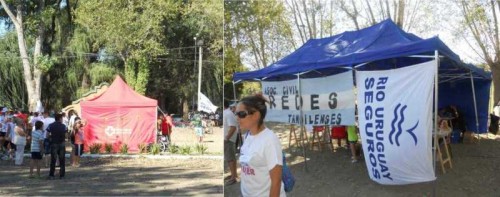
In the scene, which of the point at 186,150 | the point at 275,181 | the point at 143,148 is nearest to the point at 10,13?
the point at 143,148

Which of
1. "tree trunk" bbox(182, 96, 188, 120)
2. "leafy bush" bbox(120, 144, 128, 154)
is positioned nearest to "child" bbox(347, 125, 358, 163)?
"tree trunk" bbox(182, 96, 188, 120)

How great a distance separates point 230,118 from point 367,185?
0.94 m

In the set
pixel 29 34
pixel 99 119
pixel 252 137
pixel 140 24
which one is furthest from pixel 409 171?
pixel 29 34

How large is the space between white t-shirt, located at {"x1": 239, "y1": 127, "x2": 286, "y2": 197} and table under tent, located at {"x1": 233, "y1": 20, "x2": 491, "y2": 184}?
102 centimetres

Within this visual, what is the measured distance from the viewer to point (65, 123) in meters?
5.33

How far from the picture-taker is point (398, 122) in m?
2.62

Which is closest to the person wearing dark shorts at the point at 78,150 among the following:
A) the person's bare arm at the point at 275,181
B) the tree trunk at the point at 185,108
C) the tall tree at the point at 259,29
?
the tree trunk at the point at 185,108

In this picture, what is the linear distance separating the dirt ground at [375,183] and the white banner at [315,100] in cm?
11

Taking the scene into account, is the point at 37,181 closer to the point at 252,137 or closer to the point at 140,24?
the point at 140,24

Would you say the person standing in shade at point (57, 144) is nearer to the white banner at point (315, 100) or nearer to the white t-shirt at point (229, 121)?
the white t-shirt at point (229, 121)

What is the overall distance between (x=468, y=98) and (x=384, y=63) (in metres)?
0.55

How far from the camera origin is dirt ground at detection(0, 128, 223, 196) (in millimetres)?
4523

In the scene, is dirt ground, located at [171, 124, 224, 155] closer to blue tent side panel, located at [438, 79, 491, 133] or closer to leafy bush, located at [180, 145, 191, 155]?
leafy bush, located at [180, 145, 191, 155]

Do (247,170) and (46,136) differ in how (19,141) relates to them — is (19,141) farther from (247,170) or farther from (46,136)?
(247,170)
